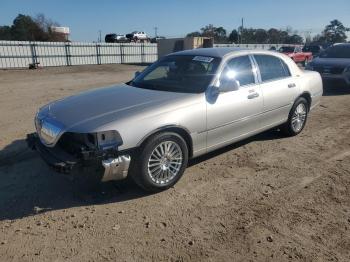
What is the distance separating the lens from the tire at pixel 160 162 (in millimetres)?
4004

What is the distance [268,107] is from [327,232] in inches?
100

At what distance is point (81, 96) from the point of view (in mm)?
4949

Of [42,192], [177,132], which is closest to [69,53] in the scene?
[42,192]

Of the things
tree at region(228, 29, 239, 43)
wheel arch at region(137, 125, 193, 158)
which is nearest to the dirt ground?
wheel arch at region(137, 125, 193, 158)

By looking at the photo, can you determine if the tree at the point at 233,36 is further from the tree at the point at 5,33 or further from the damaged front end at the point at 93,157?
the damaged front end at the point at 93,157

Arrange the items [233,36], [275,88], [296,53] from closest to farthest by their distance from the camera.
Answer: [275,88] < [296,53] < [233,36]

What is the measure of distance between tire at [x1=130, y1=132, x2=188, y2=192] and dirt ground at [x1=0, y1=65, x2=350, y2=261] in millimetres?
157

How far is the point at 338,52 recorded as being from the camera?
13.0 metres

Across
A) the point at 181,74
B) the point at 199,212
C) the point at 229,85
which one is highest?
the point at 181,74

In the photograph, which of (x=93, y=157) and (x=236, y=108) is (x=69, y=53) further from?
(x=93, y=157)

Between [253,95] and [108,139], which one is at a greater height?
[253,95]

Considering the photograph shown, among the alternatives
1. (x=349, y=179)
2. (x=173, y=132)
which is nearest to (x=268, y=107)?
(x=349, y=179)

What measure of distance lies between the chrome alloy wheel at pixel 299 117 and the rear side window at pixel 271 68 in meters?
0.71

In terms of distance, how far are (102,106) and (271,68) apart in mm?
3022
